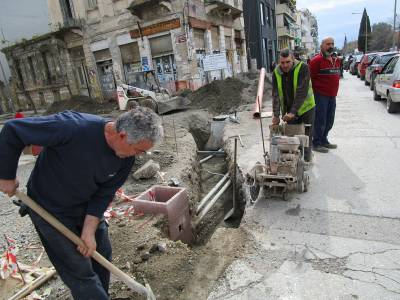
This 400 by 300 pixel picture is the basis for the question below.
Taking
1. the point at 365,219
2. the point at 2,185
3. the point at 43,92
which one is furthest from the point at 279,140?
the point at 43,92

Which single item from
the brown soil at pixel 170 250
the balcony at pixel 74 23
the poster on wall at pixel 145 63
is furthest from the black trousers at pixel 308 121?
the balcony at pixel 74 23

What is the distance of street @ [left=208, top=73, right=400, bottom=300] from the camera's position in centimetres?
300

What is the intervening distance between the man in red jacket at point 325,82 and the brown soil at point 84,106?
1388 centimetres

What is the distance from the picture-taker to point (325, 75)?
6.25 meters

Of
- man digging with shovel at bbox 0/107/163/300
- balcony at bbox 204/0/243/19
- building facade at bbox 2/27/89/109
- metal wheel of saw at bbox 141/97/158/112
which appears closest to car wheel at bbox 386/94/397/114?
metal wheel of saw at bbox 141/97/158/112

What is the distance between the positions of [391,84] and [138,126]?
32.4 ft

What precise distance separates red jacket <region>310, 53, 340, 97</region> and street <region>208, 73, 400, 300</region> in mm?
1391

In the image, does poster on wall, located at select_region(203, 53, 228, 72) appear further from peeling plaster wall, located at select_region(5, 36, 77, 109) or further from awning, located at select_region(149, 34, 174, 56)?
peeling plaster wall, located at select_region(5, 36, 77, 109)

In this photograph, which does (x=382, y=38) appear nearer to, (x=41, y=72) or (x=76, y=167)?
(x=41, y=72)

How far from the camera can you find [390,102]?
9523 millimetres

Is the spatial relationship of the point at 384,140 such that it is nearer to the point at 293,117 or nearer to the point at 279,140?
the point at 293,117

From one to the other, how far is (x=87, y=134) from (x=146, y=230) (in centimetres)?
227

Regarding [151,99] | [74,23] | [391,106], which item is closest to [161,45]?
[151,99]

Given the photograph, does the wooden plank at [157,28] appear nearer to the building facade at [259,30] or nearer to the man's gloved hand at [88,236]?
the building facade at [259,30]
